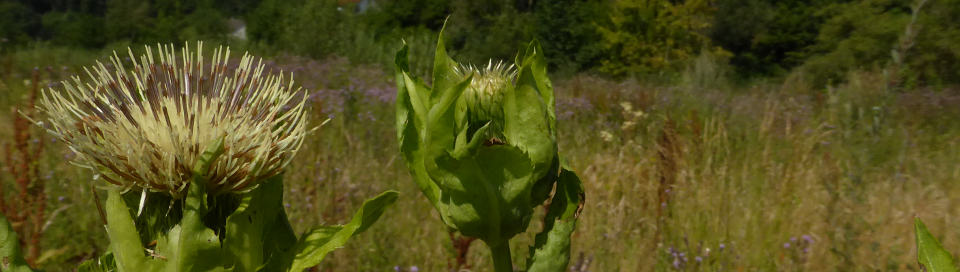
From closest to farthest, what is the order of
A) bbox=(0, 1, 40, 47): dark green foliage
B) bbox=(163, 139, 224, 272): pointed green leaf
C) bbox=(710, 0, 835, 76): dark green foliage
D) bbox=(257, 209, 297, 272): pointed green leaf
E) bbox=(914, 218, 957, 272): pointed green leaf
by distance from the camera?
1. bbox=(914, 218, 957, 272): pointed green leaf
2. bbox=(163, 139, 224, 272): pointed green leaf
3. bbox=(257, 209, 297, 272): pointed green leaf
4. bbox=(710, 0, 835, 76): dark green foliage
5. bbox=(0, 1, 40, 47): dark green foliage

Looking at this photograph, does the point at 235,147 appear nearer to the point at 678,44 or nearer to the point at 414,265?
the point at 414,265

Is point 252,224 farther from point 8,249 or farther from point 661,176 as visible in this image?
point 661,176

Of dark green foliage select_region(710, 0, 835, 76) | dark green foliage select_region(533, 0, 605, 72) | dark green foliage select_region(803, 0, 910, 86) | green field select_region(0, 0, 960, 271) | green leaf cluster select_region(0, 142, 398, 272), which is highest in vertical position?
green leaf cluster select_region(0, 142, 398, 272)

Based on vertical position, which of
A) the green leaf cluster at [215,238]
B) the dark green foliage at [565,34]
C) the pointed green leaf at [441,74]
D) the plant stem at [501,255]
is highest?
the pointed green leaf at [441,74]

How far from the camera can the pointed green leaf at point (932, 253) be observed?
77cm

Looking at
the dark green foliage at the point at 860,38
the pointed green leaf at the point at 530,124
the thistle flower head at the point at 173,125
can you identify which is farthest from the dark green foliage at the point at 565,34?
the pointed green leaf at the point at 530,124

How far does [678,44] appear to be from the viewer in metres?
33.8

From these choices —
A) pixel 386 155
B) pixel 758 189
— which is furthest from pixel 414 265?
pixel 758 189

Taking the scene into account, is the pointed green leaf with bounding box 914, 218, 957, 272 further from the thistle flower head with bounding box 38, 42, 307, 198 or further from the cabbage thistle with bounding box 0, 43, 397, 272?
the thistle flower head with bounding box 38, 42, 307, 198

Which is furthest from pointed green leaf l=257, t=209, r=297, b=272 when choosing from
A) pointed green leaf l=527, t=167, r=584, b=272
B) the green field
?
pointed green leaf l=527, t=167, r=584, b=272

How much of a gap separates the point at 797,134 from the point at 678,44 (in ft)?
94.1

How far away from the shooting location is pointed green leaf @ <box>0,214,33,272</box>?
84 centimetres

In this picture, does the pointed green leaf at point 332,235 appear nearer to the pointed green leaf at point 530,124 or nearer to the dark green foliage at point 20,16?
the pointed green leaf at point 530,124

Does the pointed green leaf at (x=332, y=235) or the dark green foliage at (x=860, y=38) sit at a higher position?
the pointed green leaf at (x=332, y=235)
